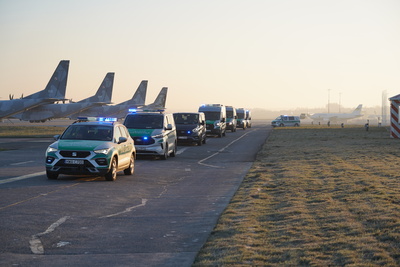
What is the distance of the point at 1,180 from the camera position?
16266mm

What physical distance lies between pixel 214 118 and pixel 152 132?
23.9 m

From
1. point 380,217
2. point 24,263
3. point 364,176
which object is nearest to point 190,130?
point 364,176

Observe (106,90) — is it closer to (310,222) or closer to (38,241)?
(310,222)

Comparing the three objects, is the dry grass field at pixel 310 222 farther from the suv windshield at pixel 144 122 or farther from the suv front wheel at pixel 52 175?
the suv windshield at pixel 144 122

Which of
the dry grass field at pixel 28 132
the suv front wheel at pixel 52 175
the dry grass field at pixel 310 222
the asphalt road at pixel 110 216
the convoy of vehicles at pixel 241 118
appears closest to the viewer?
the dry grass field at pixel 310 222

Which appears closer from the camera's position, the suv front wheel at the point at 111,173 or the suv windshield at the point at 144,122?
the suv front wheel at the point at 111,173

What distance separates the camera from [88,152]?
1641 centimetres

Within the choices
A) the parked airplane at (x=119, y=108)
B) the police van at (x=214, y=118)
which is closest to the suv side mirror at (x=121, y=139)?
the police van at (x=214, y=118)

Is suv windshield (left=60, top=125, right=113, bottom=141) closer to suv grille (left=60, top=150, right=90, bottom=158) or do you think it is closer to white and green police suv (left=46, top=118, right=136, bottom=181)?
white and green police suv (left=46, top=118, right=136, bottom=181)

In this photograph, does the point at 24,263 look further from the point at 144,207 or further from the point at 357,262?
the point at 144,207

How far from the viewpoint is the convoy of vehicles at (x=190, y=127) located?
1405 inches

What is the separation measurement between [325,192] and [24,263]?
8.11 metres

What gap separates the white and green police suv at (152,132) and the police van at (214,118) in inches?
802

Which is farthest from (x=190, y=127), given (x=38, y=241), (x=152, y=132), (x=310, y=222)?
(x=38, y=241)
